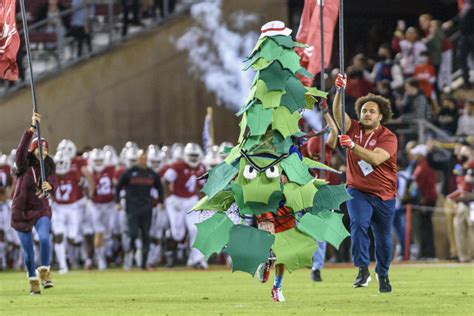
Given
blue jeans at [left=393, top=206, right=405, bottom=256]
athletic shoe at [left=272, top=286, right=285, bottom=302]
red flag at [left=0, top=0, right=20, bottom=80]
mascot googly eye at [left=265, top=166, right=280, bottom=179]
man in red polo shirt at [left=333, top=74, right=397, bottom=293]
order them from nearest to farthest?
mascot googly eye at [left=265, top=166, right=280, bottom=179]
athletic shoe at [left=272, top=286, right=285, bottom=302]
man in red polo shirt at [left=333, top=74, right=397, bottom=293]
red flag at [left=0, top=0, right=20, bottom=80]
blue jeans at [left=393, top=206, right=405, bottom=256]

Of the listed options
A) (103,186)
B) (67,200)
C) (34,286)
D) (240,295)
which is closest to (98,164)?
(103,186)

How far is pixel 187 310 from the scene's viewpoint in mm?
15688

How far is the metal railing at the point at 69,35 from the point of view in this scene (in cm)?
3581

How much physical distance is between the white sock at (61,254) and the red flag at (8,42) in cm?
875

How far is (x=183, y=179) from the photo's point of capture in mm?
30047

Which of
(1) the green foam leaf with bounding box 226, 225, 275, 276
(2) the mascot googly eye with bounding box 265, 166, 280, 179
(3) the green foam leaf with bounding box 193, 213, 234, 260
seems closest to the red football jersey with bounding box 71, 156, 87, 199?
(3) the green foam leaf with bounding box 193, 213, 234, 260

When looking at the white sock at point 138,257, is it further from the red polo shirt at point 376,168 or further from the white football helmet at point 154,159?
the red polo shirt at point 376,168

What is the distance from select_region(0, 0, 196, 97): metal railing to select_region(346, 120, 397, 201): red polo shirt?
1817 centimetres

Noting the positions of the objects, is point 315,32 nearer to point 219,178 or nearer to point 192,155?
point 219,178

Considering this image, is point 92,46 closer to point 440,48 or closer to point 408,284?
point 440,48

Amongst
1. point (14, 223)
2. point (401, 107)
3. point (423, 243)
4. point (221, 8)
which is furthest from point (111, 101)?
point (14, 223)

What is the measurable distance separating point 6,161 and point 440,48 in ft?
29.6

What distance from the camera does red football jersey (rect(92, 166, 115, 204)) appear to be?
1216 inches

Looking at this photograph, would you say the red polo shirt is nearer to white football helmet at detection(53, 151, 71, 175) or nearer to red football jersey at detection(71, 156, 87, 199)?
white football helmet at detection(53, 151, 71, 175)
